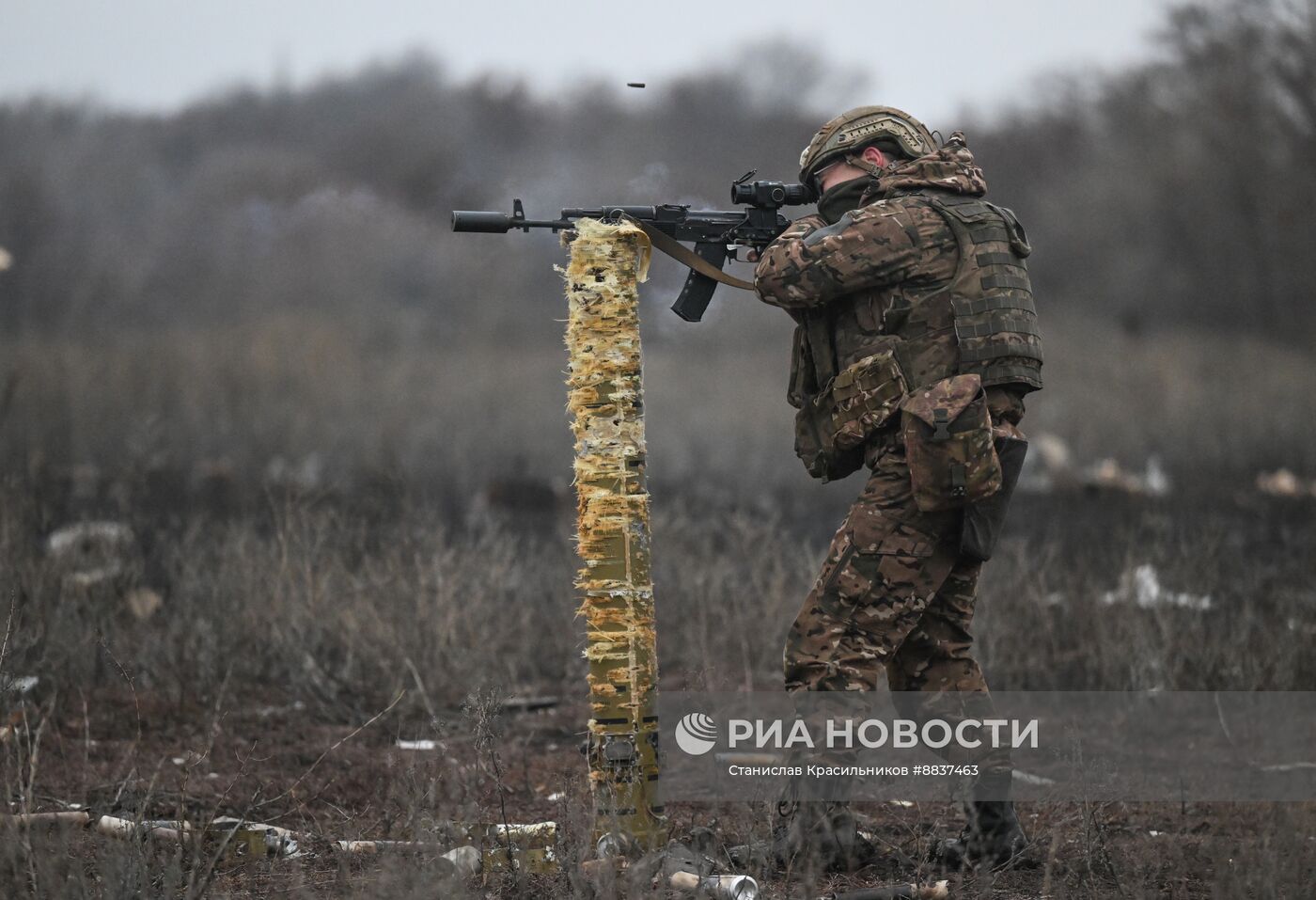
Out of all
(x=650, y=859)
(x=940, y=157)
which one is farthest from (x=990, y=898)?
(x=940, y=157)

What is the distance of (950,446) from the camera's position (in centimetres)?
364

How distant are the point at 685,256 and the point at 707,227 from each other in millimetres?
130

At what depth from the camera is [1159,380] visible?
1770 cm

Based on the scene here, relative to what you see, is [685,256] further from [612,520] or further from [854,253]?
[612,520]

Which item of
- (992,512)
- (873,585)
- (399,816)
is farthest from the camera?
(399,816)

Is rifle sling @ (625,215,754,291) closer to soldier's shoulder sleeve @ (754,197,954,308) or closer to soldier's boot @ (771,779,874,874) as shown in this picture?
soldier's shoulder sleeve @ (754,197,954,308)

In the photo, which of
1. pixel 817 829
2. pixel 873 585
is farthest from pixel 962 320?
pixel 817 829

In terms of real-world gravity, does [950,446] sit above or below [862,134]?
below

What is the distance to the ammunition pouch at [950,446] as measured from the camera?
3648 mm

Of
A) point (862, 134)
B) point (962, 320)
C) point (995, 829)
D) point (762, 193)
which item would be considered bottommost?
point (995, 829)

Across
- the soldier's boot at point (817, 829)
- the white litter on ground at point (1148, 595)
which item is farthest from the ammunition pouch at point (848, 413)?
the white litter on ground at point (1148, 595)

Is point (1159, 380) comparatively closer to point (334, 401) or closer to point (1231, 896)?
point (334, 401)

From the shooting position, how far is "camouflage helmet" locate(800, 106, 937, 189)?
3.95 meters

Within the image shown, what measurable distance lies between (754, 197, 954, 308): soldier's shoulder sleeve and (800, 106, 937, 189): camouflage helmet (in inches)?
9.3
